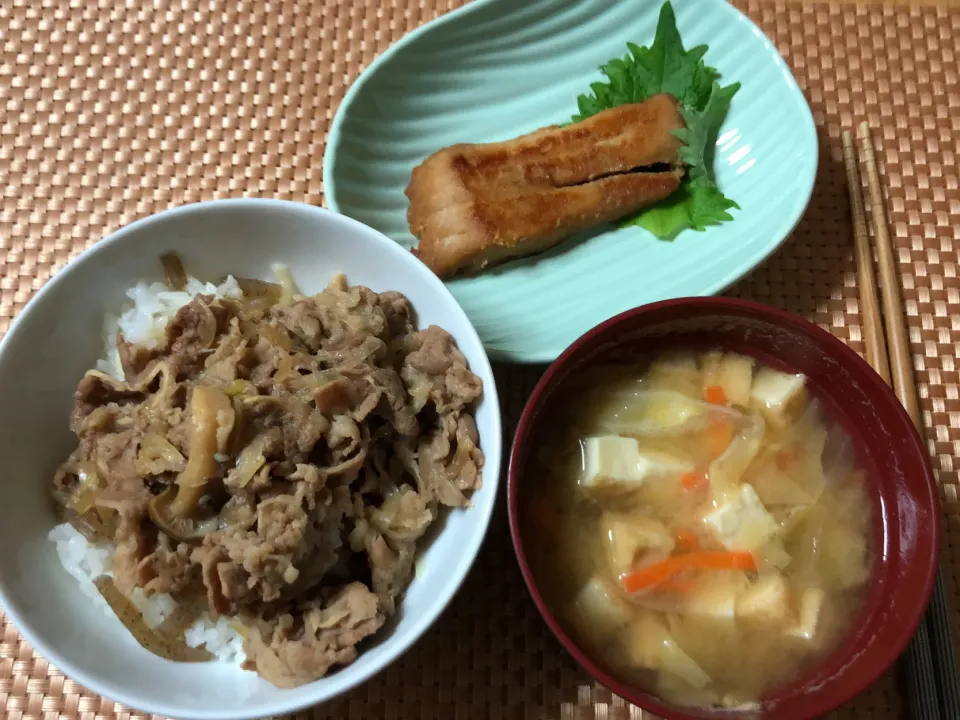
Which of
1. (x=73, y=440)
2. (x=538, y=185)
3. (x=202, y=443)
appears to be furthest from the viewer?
(x=538, y=185)

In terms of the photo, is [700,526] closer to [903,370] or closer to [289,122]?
[903,370]

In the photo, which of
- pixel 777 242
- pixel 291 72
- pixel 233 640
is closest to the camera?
pixel 233 640

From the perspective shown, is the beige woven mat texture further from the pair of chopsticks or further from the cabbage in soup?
the cabbage in soup

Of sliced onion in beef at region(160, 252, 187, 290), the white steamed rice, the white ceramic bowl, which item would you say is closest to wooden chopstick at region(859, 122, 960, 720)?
the white ceramic bowl

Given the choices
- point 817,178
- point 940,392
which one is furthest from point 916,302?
point 817,178

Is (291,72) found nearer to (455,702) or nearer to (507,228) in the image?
(507,228)

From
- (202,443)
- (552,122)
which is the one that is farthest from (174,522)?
(552,122)
